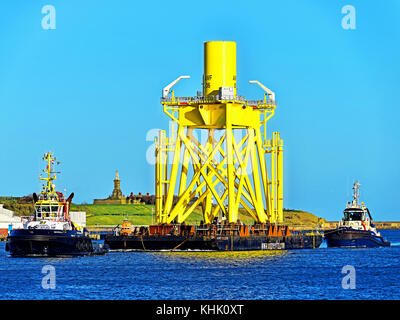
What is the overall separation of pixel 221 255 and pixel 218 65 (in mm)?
16788

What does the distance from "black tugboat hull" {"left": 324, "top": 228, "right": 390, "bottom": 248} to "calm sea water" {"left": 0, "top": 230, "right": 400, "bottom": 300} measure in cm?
1504

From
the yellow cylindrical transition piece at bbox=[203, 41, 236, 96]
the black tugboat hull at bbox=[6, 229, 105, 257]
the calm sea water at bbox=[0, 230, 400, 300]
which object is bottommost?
the calm sea water at bbox=[0, 230, 400, 300]

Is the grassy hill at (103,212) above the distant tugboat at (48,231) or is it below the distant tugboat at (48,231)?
above

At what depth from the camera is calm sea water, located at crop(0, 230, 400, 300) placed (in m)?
51.5

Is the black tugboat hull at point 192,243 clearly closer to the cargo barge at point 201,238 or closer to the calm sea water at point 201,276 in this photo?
the cargo barge at point 201,238

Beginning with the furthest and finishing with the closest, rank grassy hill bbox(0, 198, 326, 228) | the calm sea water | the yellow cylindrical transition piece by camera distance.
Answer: grassy hill bbox(0, 198, 326, 228)
the yellow cylindrical transition piece
the calm sea water

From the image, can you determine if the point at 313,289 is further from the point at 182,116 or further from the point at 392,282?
the point at 182,116

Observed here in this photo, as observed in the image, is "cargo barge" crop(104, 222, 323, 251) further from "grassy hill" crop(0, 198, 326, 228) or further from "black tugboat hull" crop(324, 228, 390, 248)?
"grassy hill" crop(0, 198, 326, 228)

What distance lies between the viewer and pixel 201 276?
61.0 m

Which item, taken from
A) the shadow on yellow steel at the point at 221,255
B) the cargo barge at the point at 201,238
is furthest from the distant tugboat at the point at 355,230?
the shadow on yellow steel at the point at 221,255

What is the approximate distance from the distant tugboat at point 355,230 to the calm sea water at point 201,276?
15253mm

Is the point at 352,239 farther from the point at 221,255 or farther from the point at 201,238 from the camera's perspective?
the point at 221,255

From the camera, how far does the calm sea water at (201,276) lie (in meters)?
51.5

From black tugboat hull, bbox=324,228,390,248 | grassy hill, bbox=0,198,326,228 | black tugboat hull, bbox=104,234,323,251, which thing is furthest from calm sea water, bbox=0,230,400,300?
grassy hill, bbox=0,198,326,228
